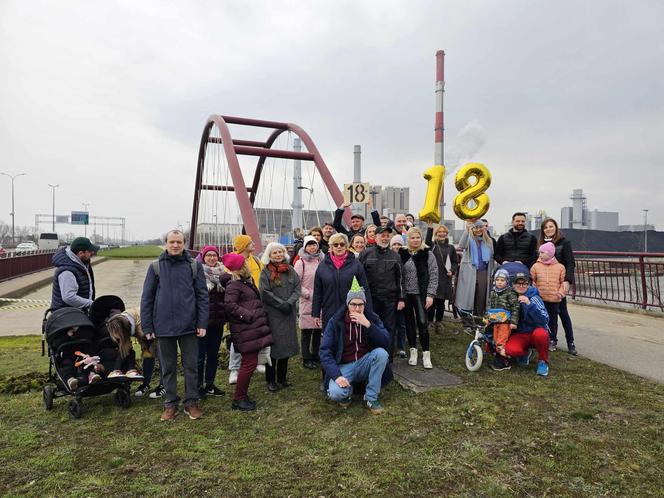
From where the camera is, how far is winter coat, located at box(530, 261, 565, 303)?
493cm

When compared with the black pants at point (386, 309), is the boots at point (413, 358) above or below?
below

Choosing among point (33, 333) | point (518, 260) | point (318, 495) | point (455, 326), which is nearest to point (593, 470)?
point (318, 495)

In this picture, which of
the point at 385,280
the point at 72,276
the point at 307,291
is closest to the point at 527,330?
the point at 385,280

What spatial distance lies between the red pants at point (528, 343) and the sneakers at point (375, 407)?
168cm

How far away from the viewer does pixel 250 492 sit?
7.83 ft

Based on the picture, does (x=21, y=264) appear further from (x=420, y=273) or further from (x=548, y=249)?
(x=548, y=249)

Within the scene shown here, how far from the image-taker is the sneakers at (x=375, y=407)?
342 centimetres

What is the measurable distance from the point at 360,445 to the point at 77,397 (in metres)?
2.28

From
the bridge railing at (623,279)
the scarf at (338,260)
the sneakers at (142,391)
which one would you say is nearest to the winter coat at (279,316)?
the scarf at (338,260)

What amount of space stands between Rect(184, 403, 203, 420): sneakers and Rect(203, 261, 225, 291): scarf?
97 centimetres

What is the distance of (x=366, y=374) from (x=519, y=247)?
2.83 meters

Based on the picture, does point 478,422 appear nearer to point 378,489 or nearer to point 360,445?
point 360,445

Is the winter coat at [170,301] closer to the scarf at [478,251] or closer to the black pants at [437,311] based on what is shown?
the scarf at [478,251]

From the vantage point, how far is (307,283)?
4832 mm
